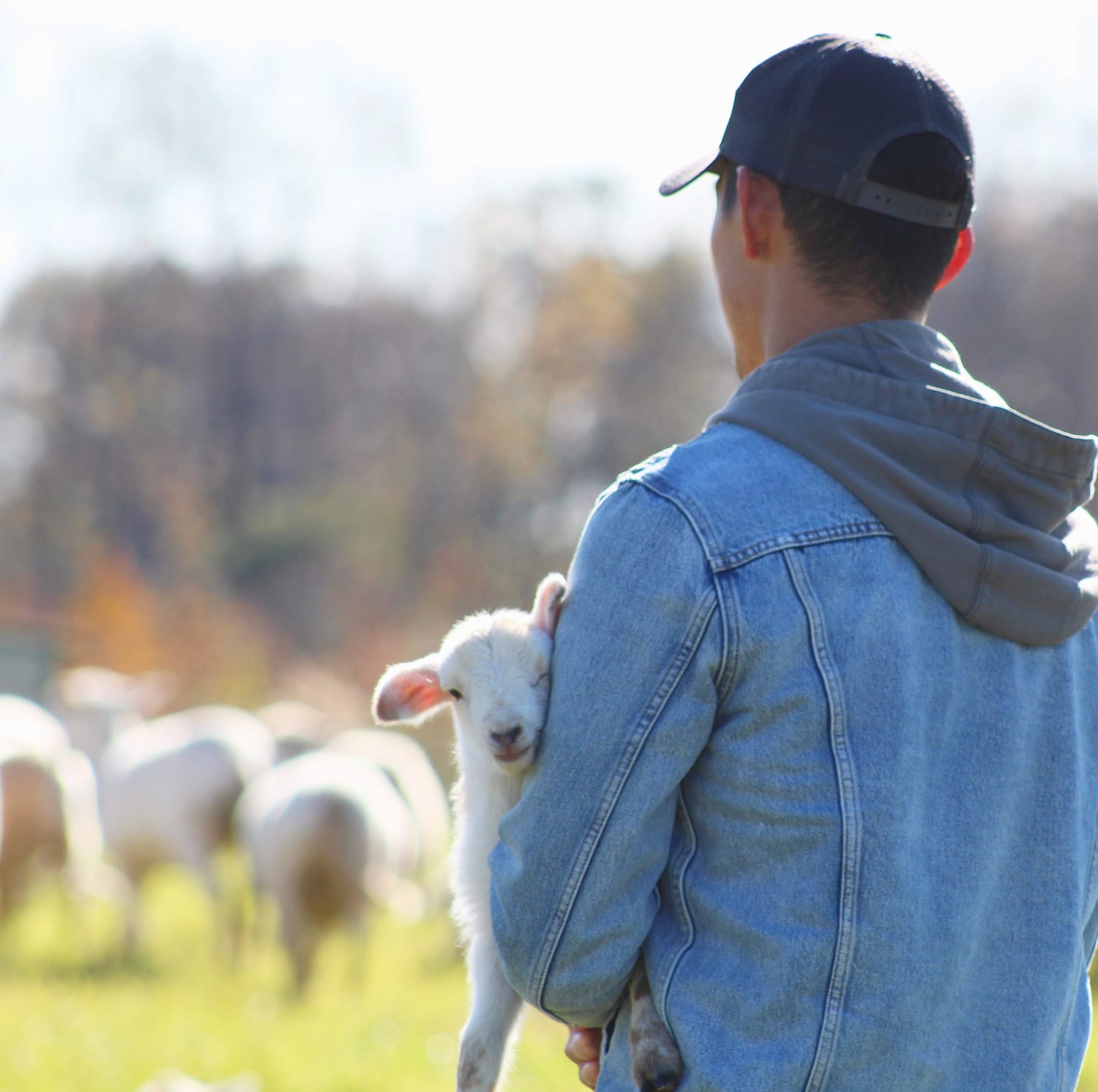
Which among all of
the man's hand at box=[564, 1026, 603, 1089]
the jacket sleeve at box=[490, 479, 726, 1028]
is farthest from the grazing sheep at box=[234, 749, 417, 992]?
the jacket sleeve at box=[490, 479, 726, 1028]

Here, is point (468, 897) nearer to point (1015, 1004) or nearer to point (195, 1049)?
point (1015, 1004)

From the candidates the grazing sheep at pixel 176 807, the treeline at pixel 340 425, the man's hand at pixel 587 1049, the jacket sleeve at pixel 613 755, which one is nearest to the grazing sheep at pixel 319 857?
the grazing sheep at pixel 176 807

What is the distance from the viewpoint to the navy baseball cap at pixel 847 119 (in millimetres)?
1802

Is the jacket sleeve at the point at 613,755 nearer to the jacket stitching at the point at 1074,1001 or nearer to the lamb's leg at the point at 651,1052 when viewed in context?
the lamb's leg at the point at 651,1052

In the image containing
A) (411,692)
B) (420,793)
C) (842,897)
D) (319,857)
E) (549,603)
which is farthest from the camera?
(420,793)

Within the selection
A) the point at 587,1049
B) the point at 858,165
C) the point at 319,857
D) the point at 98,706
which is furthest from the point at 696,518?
the point at 98,706

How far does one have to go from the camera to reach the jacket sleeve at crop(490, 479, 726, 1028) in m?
1.68

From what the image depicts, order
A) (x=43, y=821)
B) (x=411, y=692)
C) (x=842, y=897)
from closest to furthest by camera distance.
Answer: (x=842, y=897), (x=411, y=692), (x=43, y=821)

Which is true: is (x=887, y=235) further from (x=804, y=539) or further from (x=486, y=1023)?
(x=486, y=1023)

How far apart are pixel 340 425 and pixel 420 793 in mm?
18944

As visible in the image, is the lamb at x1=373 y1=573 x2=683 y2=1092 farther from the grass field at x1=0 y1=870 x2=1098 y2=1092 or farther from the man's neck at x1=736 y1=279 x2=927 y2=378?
the grass field at x1=0 y1=870 x2=1098 y2=1092

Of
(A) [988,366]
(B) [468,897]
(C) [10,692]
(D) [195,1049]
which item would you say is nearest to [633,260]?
(A) [988,366]

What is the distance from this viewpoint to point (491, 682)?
220 cm

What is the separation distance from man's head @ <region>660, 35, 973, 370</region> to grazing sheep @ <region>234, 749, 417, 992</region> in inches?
296
